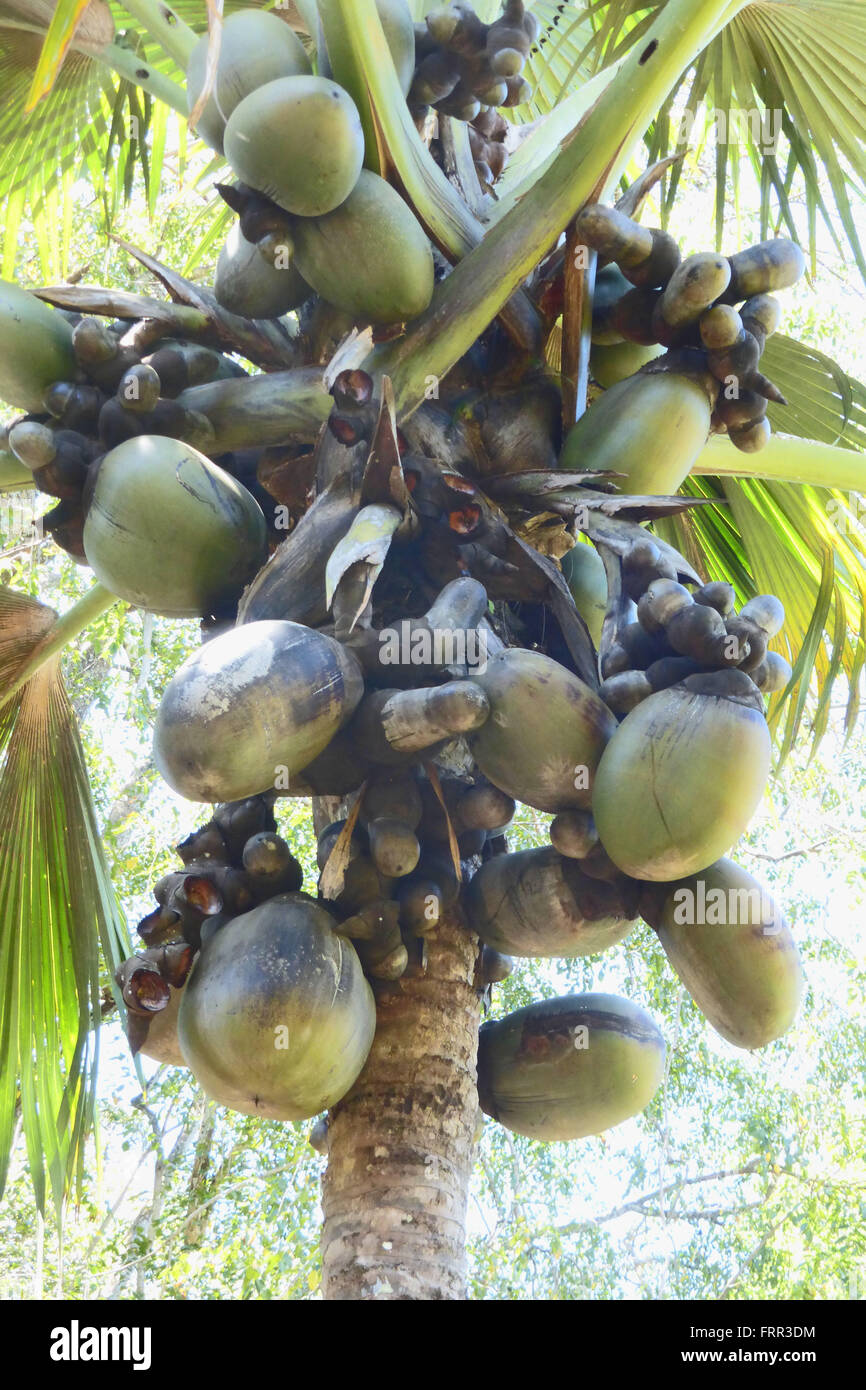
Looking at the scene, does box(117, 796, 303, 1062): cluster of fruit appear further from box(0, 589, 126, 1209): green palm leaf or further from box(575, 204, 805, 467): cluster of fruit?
box(575, 204, 805, 467): cluster of fruit

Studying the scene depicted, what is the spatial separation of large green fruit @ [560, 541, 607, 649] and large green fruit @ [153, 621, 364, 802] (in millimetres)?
773

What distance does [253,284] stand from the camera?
2445mm

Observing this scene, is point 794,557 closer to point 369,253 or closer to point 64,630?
point 369,253

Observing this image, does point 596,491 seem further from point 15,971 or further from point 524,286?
point 15,971

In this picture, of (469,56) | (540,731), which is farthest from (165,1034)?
(469,56)

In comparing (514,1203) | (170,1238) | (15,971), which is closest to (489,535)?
(15,971)

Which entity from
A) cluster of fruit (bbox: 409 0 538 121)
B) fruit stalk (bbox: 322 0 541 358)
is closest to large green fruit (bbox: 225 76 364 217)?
fruit stalk (bbox: 322 0 541 358)

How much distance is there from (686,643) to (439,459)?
26.3 inches

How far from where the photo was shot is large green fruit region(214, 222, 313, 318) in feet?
7.98

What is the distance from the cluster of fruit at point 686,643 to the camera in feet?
6.25

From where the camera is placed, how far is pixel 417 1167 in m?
1.97

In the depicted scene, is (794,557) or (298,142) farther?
(794,557)

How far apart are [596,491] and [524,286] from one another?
468 mm
